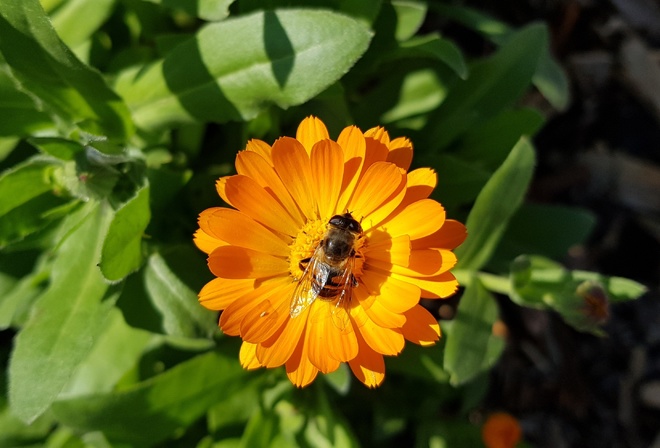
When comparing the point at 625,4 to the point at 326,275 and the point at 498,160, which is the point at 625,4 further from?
the point at 326,275

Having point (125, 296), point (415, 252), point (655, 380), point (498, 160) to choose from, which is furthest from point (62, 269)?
point (655, 380)

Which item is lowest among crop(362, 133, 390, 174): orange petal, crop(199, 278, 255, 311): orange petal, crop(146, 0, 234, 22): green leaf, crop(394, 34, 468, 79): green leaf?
crop(199, 278, 255, 311): orange petal

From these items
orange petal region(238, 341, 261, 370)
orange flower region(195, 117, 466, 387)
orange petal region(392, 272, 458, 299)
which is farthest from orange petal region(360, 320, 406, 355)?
orange petal region(238, 341, 261, 370)

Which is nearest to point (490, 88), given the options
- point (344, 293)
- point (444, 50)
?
point (444, 50)

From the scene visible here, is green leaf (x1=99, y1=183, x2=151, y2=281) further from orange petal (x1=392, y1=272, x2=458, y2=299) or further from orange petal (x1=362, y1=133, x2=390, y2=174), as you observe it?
orange petal (x1=392, y1=272, x2=458, y2=299)

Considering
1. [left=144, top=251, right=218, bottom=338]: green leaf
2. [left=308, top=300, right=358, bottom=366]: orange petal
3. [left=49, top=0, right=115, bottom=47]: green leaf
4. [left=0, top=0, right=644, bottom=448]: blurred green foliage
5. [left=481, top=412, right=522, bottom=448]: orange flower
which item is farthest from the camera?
[left=481, top=412, right=522, bottom=448]: orange flower

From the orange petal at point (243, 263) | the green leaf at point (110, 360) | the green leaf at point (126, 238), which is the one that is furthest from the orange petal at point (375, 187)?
the green leaf at point (110, 360)
